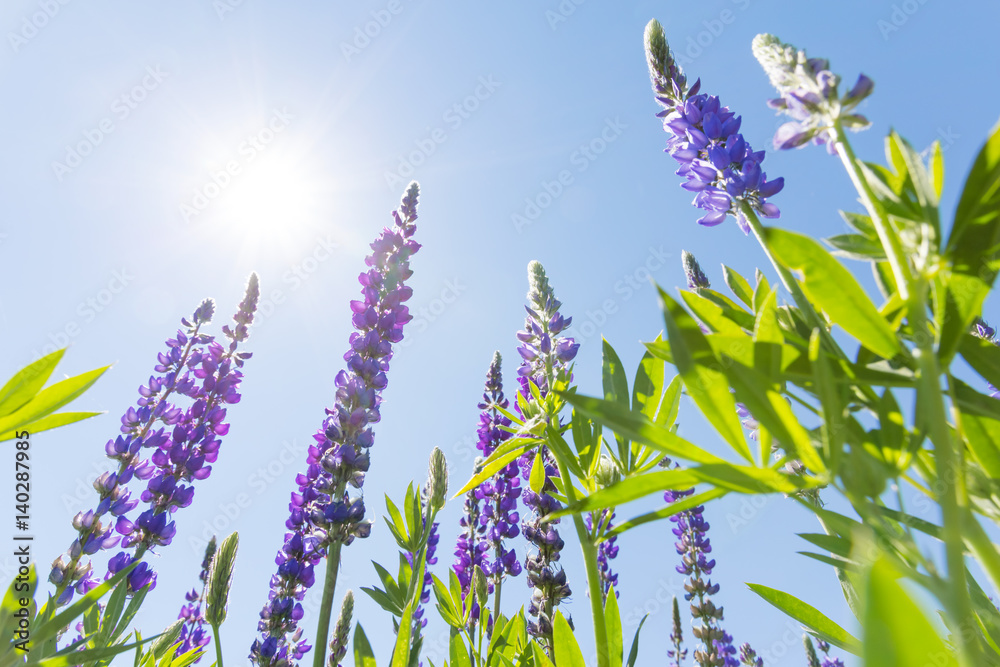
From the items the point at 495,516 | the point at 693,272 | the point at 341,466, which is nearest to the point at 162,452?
the point at 341,466

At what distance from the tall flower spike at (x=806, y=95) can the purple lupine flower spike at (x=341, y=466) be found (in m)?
2.17

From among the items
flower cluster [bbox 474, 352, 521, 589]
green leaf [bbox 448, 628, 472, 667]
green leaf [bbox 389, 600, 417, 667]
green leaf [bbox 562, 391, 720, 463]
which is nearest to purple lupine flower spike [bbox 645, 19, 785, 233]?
green leaf [bbox 562, 391, 720, 463]

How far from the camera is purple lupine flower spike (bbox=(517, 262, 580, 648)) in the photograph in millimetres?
2396

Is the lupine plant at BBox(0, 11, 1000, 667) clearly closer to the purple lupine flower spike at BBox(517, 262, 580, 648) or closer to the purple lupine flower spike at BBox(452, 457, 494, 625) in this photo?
the purple lupine flower spike at BBox(517, 262, 580, 648)

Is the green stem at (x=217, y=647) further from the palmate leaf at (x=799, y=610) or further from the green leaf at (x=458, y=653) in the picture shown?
the palmate leaf at (x=799, y=610)

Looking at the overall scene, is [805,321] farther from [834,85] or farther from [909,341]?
[834,85]

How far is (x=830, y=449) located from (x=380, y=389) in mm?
2657

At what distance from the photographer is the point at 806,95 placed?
3.17 ft

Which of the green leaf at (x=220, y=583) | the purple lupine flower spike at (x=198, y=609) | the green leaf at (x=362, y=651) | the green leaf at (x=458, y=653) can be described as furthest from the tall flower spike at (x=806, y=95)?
the purple lupine flower spike at (x=198, y=609)

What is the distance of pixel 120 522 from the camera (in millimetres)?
3082

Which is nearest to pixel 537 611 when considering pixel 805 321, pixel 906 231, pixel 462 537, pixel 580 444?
pixel 462 537

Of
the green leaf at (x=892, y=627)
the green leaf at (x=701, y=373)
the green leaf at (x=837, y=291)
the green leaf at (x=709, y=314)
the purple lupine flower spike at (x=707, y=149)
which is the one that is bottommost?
the green leaf at (x=892, y=627)

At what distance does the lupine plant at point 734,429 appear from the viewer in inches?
25.4

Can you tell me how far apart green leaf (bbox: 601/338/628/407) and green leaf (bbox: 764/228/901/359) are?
2.62ft
